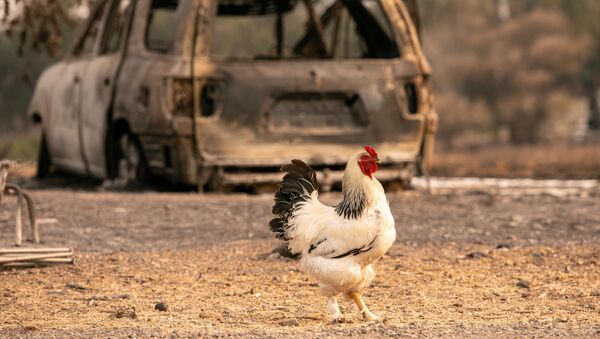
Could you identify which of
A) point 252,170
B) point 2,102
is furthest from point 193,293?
point 2,102

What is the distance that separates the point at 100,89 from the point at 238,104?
75.9 inches

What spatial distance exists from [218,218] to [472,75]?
55975 mm

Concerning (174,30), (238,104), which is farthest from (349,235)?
(174,30)

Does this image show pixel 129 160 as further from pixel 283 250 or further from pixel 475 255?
pixel 475 255

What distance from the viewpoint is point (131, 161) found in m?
12.9

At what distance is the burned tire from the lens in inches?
607

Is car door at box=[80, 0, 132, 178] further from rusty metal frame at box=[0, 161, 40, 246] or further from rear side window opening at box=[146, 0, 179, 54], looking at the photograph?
rusty metal frame at box=[0, 161, 40, 246]

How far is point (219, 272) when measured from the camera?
340 inches

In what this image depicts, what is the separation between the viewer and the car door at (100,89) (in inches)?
510

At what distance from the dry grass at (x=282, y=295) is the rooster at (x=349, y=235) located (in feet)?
0.69

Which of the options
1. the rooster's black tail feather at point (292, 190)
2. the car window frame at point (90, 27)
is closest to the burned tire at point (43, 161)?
the car window frame at point (90, 27)

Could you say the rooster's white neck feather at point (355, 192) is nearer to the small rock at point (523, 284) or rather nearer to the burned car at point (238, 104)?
the small rock at point (523, 284)

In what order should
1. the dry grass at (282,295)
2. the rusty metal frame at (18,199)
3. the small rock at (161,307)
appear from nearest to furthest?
the dry grass at (282,295), the small rock at (161,307), the rusty metal frame at (18,199)

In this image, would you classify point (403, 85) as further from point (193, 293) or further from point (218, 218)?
point (193, 293)
